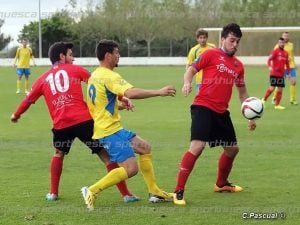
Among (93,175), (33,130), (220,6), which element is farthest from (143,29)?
(93,175)

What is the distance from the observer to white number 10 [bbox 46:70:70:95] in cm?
731

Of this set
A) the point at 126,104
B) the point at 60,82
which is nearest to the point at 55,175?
the point at 60,82

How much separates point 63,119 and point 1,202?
1.19 meters

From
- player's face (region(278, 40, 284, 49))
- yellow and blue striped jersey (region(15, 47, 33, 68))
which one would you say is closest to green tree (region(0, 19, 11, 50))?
yellow and blue striped jersey (region(15, 47, 33, 68))

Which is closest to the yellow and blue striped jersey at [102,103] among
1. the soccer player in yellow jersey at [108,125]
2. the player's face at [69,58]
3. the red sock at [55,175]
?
the soccer player in yellow jersey at [108,125]

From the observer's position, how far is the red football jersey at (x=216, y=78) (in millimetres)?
7336

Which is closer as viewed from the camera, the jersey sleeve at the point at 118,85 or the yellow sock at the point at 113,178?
the jersey sleeve at the point at 118,85

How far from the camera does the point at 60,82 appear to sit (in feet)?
24.0

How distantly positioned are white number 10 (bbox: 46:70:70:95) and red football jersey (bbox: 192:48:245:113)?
150cm

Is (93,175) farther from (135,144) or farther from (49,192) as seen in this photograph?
(135,144)

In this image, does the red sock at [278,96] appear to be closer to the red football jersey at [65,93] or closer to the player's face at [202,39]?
the player's face at [202,39]

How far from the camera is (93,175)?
346 inches

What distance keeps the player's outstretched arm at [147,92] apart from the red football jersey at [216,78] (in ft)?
3.42

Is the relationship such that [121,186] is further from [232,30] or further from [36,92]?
[232,30]
